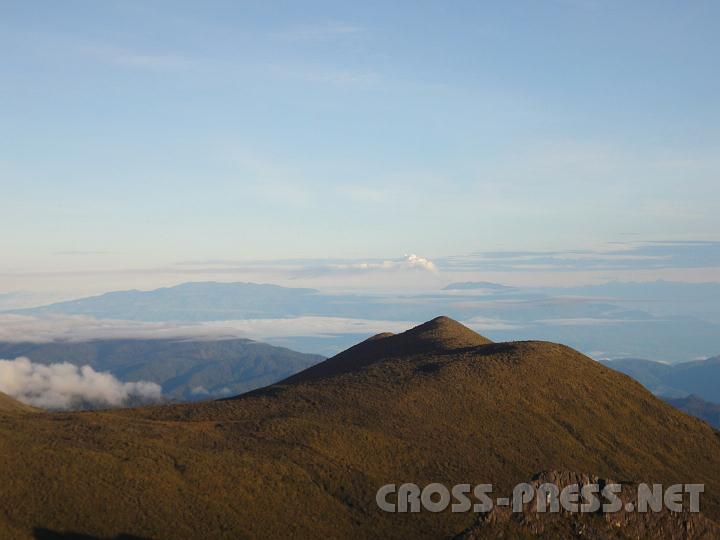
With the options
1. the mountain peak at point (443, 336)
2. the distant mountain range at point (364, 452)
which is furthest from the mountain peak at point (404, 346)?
the distant mountain range at point (364, 452)

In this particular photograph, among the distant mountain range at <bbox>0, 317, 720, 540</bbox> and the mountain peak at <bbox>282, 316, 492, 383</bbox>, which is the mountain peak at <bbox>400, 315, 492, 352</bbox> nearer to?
the mountain peak at <bbox>282, 316, 492, 383</bbox>

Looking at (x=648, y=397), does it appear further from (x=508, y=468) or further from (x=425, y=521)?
(x=425, y=521)

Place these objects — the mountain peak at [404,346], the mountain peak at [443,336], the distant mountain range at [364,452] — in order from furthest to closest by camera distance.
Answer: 1. the mountain peak at [443,336]
2. the mountain peak at [404,346]
3. the distant mountain range at [364,452]

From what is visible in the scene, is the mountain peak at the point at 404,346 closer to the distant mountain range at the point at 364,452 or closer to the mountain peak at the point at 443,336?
the mountain peak at the point at 443,336

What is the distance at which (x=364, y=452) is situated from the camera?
99.2 m

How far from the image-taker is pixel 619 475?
4205 inches

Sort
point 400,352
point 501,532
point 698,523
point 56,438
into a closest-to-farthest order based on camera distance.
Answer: point 501,532 → point 698,523 → point 56,438 → point 400,352

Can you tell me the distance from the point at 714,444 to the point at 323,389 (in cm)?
5923

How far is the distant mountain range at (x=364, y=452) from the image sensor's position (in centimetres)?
7606

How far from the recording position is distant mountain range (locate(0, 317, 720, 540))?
76062 mm

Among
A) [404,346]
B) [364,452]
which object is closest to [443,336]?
[404,346]

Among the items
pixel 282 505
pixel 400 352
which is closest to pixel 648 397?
pixel 400 352

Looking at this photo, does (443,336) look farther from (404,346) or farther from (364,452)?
(364,452)

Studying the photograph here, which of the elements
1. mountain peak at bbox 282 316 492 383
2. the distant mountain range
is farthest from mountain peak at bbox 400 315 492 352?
the distant mountain range
